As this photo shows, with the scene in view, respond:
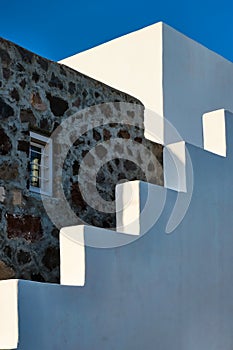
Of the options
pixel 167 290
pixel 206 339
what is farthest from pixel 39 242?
pixel 206 339

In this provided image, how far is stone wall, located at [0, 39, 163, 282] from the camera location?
294 inches

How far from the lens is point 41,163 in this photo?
26.5 ft

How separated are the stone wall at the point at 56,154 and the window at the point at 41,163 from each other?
90 mm

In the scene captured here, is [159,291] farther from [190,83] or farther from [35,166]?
[190,83]

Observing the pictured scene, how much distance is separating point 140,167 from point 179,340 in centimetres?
269

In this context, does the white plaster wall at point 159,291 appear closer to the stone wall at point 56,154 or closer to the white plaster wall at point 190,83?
the stone wall at point 56,154

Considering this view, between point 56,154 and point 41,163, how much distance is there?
0.71ft

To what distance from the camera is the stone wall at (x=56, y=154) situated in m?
7.46

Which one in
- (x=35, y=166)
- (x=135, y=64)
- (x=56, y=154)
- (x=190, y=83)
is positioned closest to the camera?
(x=35, y=166)

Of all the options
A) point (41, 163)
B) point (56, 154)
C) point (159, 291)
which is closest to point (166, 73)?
point (56, 154)

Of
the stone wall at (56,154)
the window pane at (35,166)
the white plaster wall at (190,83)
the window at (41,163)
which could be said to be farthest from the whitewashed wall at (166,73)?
the window pane at (35,166)

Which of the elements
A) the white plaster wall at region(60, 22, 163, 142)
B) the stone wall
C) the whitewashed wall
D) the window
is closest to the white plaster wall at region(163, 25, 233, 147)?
the whitewashed wall

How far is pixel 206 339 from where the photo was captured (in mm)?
7930

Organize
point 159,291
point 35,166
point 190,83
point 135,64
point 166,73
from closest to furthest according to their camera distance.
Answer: point 159,291
point 35,166
point 166,73
point 135,64
point 190,83
